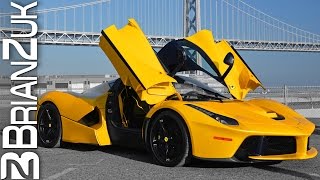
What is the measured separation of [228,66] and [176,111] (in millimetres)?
1210

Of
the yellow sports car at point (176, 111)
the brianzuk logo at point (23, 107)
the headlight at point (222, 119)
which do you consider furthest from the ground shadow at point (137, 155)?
the brianzuk logo at point (23, 107)

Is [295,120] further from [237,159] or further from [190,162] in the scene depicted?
[190,162]

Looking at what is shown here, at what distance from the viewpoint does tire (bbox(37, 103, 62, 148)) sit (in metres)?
6.62

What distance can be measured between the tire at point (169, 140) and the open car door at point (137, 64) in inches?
13.4

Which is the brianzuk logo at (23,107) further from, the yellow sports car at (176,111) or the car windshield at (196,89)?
the car windshield at (196,89)

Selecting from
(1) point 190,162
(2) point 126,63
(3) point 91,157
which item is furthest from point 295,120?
(3) point 91,157

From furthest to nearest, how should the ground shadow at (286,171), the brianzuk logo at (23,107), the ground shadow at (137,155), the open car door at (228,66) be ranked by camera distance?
the open car door at (228,66) < the ground shadow at (137,155) < the brianzuk logo at (23,107) < the ground shadow at (286,171)

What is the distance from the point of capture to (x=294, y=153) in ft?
16.1

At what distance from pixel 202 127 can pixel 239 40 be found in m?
74.9

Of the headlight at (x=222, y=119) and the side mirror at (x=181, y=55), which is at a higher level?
the side mirror at (x=181, y=55)

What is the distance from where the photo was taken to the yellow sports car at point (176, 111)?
4828 millimetres

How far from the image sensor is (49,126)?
678 centimetres

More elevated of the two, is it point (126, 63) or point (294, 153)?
point (126, 63)

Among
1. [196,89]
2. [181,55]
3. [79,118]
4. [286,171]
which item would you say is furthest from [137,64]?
[286,171]
